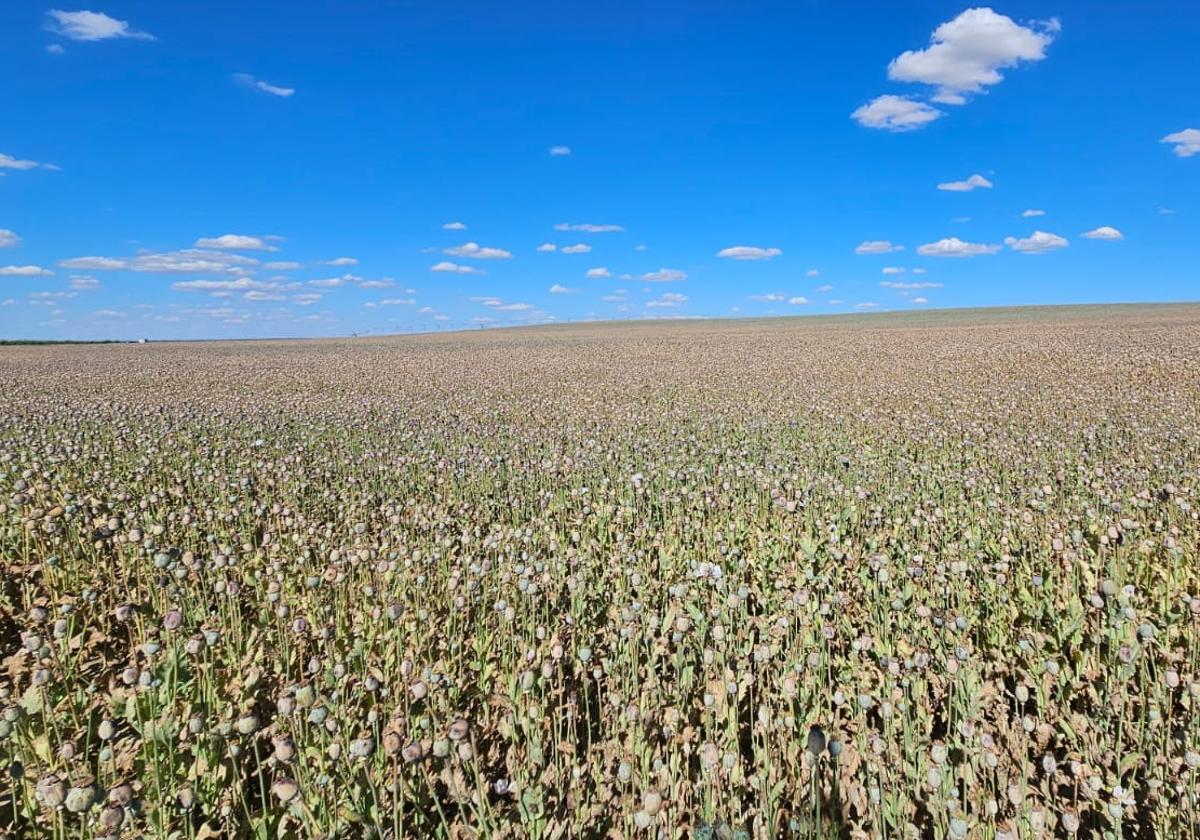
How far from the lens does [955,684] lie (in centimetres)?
334

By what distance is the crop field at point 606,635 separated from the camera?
8.95ft

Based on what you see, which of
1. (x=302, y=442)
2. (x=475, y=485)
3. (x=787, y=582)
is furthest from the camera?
(x=302, y=442)

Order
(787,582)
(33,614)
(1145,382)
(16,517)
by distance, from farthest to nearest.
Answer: (1145,382) → (16,517) → (787,582) → (33,614)

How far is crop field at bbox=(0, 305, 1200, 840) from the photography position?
2729 mm

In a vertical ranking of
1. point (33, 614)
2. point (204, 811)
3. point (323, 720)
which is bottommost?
point (204, 811)

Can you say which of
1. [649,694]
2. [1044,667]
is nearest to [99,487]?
[649,694]

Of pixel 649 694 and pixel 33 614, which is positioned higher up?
pixel 33 614

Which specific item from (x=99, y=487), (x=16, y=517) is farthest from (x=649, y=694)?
(x=99, y=487)

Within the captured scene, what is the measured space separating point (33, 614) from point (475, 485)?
4495 millimetres

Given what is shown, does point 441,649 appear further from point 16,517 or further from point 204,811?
point 16,517

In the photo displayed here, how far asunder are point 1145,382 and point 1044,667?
1536 centimetres

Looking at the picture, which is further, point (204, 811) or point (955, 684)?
point (955, 684)

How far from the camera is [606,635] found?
4.27 metres

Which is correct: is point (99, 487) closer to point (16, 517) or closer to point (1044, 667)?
point (16, 517)
